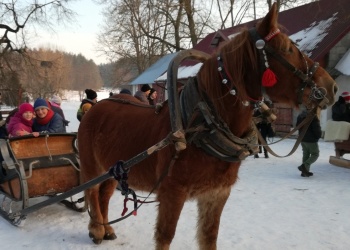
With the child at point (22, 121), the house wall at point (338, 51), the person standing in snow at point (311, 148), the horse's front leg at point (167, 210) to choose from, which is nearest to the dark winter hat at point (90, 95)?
the child at point (22, 121)

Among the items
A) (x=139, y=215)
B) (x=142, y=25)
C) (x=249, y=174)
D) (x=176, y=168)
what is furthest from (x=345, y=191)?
(x=142, y=25)

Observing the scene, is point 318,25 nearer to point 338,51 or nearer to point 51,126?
point 338,51

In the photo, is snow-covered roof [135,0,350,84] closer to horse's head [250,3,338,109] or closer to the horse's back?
the horse's back

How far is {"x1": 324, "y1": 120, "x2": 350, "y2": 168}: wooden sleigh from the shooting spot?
7.25m

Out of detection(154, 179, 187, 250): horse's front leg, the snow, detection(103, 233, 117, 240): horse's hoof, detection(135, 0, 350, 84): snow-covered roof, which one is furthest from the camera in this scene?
detection(135, 0, 350, 84): snow-covered roof

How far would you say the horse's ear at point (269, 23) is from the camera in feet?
6.48

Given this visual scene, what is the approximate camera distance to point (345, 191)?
5.64 meters

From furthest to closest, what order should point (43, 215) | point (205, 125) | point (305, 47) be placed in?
1. point (305, 47)
2. point (43, 215)
3. point (205, 125)

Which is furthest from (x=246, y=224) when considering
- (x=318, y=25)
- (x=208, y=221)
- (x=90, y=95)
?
(x=318, y=25)

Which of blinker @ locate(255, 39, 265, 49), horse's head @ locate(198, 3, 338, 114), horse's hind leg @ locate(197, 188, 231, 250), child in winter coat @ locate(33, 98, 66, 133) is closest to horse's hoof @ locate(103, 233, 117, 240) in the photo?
horse's hind leg @ locate(197, 188, 231, 250)

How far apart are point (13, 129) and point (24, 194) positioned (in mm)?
1637

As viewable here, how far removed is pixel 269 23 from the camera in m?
2.01

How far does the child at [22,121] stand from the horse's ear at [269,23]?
13.2ft

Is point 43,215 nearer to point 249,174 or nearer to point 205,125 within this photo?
point 205,125
